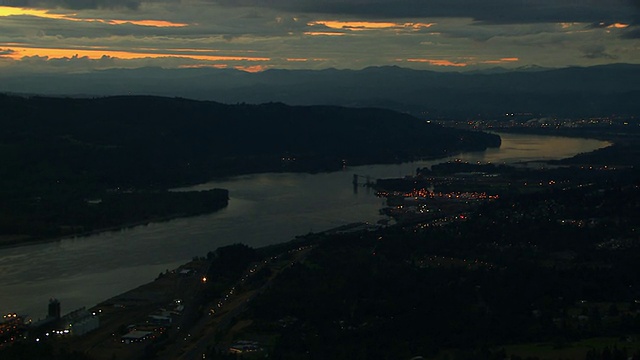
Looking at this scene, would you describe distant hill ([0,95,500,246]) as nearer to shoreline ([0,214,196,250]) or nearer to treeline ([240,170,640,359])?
shoreline ([0,214,196,250])

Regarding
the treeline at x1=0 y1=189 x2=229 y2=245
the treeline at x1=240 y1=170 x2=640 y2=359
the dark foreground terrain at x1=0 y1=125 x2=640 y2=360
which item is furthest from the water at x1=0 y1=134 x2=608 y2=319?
the treeline at x1=240 y1=170 x2=640 y2=359

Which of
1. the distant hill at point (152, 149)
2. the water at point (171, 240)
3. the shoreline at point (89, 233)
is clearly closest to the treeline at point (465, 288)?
the water at point (171, 240)

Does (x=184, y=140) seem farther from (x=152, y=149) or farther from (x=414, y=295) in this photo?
(x=414, y=295)

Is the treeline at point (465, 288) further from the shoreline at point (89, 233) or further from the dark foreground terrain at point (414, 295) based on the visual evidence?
the shoreline at point (89, 233)

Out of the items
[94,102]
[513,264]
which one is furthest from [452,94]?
[513,264]

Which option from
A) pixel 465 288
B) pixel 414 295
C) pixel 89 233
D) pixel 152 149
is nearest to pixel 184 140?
pixel 152 149

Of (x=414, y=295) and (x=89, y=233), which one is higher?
(x=414, y=295)

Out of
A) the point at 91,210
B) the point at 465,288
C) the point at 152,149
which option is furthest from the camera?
the point at 152,149
